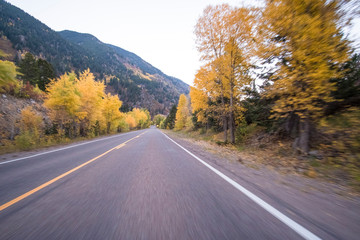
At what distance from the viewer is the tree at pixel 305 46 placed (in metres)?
4.43

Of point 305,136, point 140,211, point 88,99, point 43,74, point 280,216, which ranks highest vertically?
point 43,74

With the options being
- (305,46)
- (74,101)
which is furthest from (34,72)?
(305,46)

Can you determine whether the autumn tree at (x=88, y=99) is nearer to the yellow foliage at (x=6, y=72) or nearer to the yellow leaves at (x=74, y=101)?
the yellow leaves at (x=74, y=101)

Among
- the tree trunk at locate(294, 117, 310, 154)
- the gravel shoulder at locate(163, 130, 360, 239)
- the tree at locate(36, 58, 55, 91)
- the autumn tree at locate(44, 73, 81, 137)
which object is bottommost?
the gravel shoulder at locate(163, 130, 360, 239)

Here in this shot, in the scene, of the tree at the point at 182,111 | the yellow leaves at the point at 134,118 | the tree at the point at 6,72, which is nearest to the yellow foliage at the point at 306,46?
the tree at the point at 6,72

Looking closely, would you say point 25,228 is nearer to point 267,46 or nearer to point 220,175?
point 220,175

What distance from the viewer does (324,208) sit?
7.54ft

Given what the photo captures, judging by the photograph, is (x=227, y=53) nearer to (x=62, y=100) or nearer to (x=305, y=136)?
(x=305, y=136)

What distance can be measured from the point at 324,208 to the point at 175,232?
7.93ft

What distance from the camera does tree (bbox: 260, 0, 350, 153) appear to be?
A: 4426 millimetres

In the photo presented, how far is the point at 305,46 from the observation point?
183 inches

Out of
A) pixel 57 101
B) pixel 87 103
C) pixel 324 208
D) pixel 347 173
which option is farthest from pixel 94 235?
pixel 87 103

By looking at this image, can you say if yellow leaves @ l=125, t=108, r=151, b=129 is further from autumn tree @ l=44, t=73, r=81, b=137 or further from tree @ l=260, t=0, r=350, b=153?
tree @ l=260, t=0, r=350, b=153

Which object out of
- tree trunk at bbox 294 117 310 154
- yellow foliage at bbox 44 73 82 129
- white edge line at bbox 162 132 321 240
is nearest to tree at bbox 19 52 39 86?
yellow foliage at bbox 44 73 82 129
